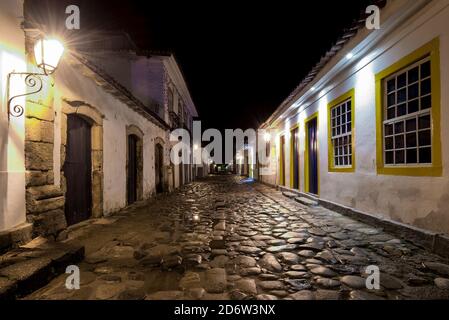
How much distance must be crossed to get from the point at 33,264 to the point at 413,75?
6304 mm

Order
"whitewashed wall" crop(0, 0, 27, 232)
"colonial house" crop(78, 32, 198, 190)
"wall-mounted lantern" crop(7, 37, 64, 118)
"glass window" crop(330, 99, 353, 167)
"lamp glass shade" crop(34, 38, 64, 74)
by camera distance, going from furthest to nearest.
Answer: "colonial house" crop(78, 32, 198, 190)
"glass window" crop(330, 99, 353, 167)
"lamp glass shade" crop(34, 38, 64, 74)
"wall-mounted lantern" crop(7, 37, 64, 118)
"whitewashed wall" crop(0, 0, 27, 232)

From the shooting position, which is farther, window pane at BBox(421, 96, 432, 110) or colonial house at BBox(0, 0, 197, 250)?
window pane at BBox(421, 96, 432, 110)

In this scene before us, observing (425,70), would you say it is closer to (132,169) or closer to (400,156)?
(400,156)

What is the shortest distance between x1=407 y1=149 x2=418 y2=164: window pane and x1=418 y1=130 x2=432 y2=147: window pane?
20 cm

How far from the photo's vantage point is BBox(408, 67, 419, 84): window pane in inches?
185

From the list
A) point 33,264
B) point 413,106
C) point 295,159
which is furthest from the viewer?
point 295,159

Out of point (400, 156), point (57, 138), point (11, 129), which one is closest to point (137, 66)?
point (57, 138)

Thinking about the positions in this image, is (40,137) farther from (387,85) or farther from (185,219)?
(387,85)

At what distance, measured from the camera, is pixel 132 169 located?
9.76m

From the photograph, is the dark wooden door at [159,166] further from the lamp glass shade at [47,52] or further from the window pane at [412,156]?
the window pane at [412,156]

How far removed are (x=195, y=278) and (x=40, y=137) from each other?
3430mm

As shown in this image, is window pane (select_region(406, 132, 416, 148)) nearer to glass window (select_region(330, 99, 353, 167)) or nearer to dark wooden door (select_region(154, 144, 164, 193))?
glass window (select_region(330, 99, 353, 167))

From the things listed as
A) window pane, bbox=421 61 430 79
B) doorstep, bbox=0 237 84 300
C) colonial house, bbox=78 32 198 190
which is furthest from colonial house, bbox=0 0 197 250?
window pane, bbox=421 61 430 79
